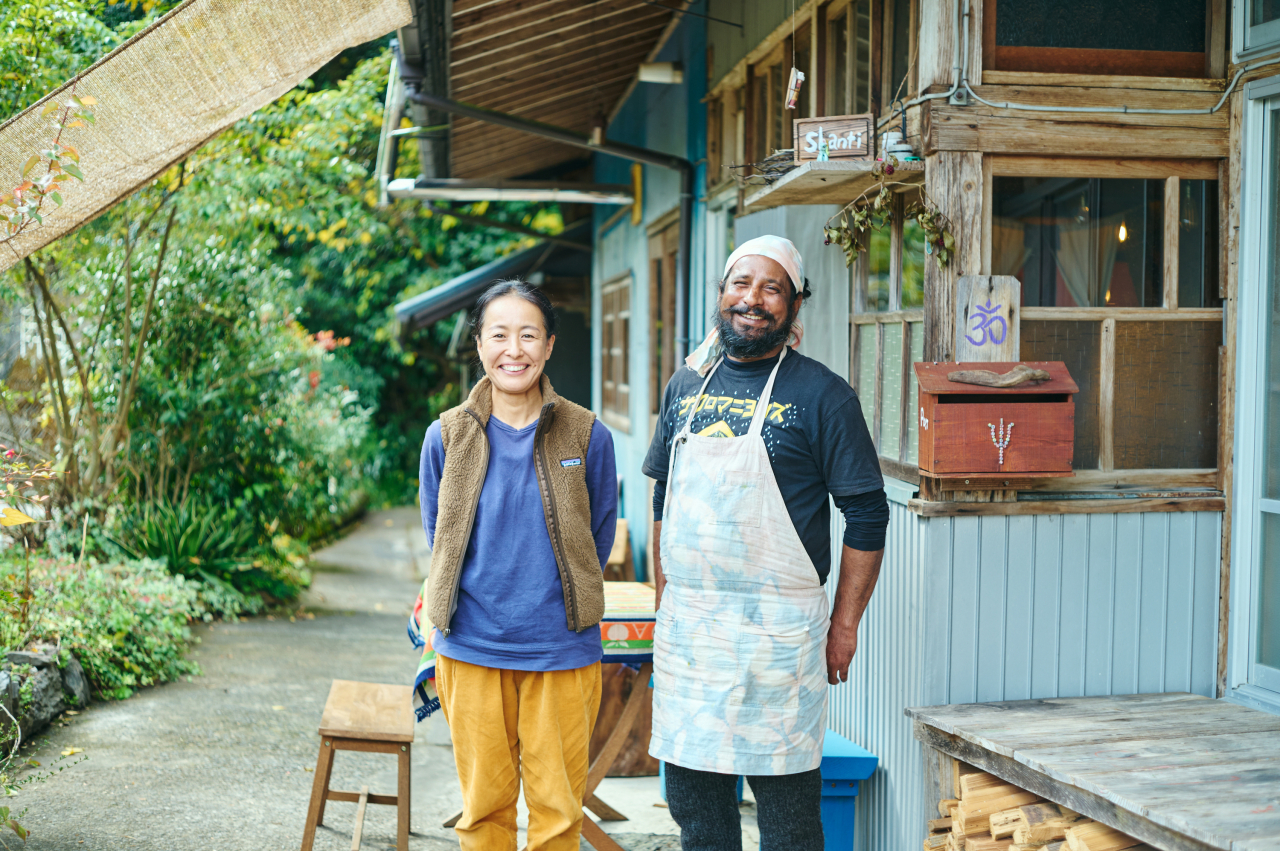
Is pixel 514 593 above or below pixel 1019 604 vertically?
above

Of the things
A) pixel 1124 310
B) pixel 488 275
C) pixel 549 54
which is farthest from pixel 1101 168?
Answer: pixel 488 275

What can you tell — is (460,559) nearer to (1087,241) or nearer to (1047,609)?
(1047,609)

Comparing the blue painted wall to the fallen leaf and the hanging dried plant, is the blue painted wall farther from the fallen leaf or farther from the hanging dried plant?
the fallen leaf

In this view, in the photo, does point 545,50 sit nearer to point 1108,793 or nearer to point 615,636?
point 615,636

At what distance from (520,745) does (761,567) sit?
0.77m

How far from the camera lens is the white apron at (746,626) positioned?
8.82ft

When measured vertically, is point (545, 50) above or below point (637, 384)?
above

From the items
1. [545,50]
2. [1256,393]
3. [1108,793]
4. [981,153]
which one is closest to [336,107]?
[545,50]

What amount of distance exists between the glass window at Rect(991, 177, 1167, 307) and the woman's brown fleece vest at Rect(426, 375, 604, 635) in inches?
56.5

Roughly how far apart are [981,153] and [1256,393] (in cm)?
106

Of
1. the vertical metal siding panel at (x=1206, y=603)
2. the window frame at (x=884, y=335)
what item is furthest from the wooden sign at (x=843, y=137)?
the vertical metal siding panel at (x=1206, y=603)

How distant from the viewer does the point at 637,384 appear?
7926mm

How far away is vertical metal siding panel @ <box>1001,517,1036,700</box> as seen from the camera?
3.22 meters

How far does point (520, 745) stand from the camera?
2.81 m
